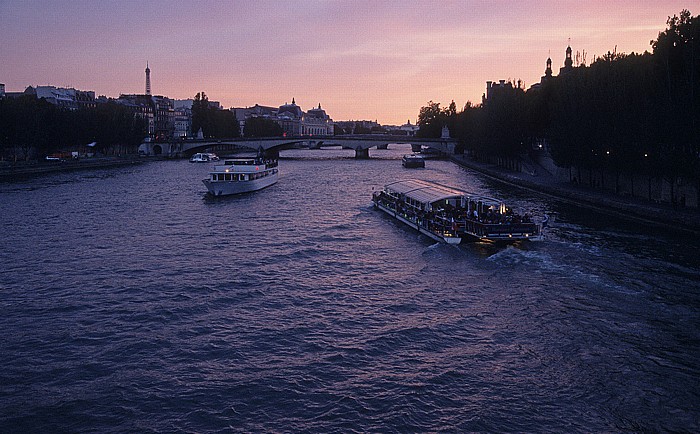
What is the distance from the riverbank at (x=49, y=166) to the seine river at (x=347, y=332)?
3671 cm

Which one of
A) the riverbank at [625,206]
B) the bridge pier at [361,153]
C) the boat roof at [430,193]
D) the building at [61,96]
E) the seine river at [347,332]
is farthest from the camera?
the building at [61,96]

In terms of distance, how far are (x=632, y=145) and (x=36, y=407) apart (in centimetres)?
3252

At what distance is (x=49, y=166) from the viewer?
7106 centimetres

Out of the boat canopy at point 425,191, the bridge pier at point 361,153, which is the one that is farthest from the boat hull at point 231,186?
the bridge pier at point 361,153

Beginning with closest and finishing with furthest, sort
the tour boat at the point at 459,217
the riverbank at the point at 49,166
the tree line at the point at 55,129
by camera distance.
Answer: the tour boat at the point at 459,217
the riverbank at the point at 49,166
the tree line at the point at 55,129

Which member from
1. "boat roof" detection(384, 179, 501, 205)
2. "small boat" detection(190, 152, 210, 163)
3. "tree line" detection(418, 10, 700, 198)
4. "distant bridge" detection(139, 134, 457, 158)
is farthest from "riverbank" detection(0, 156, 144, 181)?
"tree line" detection(418, 10, 700, 198)

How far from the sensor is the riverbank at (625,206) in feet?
95.8

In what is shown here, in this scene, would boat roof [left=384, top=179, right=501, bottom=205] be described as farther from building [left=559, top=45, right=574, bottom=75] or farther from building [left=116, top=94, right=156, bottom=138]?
building [left=116, top=94, right=156, bottom=138]

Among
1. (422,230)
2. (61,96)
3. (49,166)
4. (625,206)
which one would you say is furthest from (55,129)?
(625,206)

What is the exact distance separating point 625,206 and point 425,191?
10994 millimetres

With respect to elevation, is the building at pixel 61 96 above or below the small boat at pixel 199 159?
above

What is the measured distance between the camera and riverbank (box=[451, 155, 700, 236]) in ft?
95.8

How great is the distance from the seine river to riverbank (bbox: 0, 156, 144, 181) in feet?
120

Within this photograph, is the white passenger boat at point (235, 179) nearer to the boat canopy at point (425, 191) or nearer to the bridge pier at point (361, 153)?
the boat canopy at point (425, 191)
